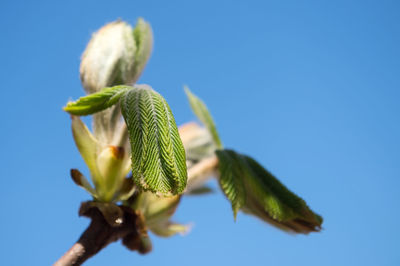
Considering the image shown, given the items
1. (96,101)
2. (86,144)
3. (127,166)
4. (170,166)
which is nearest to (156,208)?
(127,166)

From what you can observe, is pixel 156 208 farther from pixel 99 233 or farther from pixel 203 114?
pixel 203 114

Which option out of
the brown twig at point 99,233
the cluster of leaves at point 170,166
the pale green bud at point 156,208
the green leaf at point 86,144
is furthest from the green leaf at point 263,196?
the green leaf at point 86,144

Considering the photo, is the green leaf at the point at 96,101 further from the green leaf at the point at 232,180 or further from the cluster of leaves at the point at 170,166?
the green leaf at the point at 232,180

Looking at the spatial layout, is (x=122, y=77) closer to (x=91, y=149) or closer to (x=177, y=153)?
(x=91, y=149)

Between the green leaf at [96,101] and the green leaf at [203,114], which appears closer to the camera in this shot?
the green leaf at [96,101]

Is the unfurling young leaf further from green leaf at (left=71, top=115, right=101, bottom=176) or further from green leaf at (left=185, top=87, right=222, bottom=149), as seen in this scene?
green leaf at (left=185, top=87, right=222, bottom=149)

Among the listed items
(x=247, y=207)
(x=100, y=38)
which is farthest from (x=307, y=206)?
(x=100, y=38)
